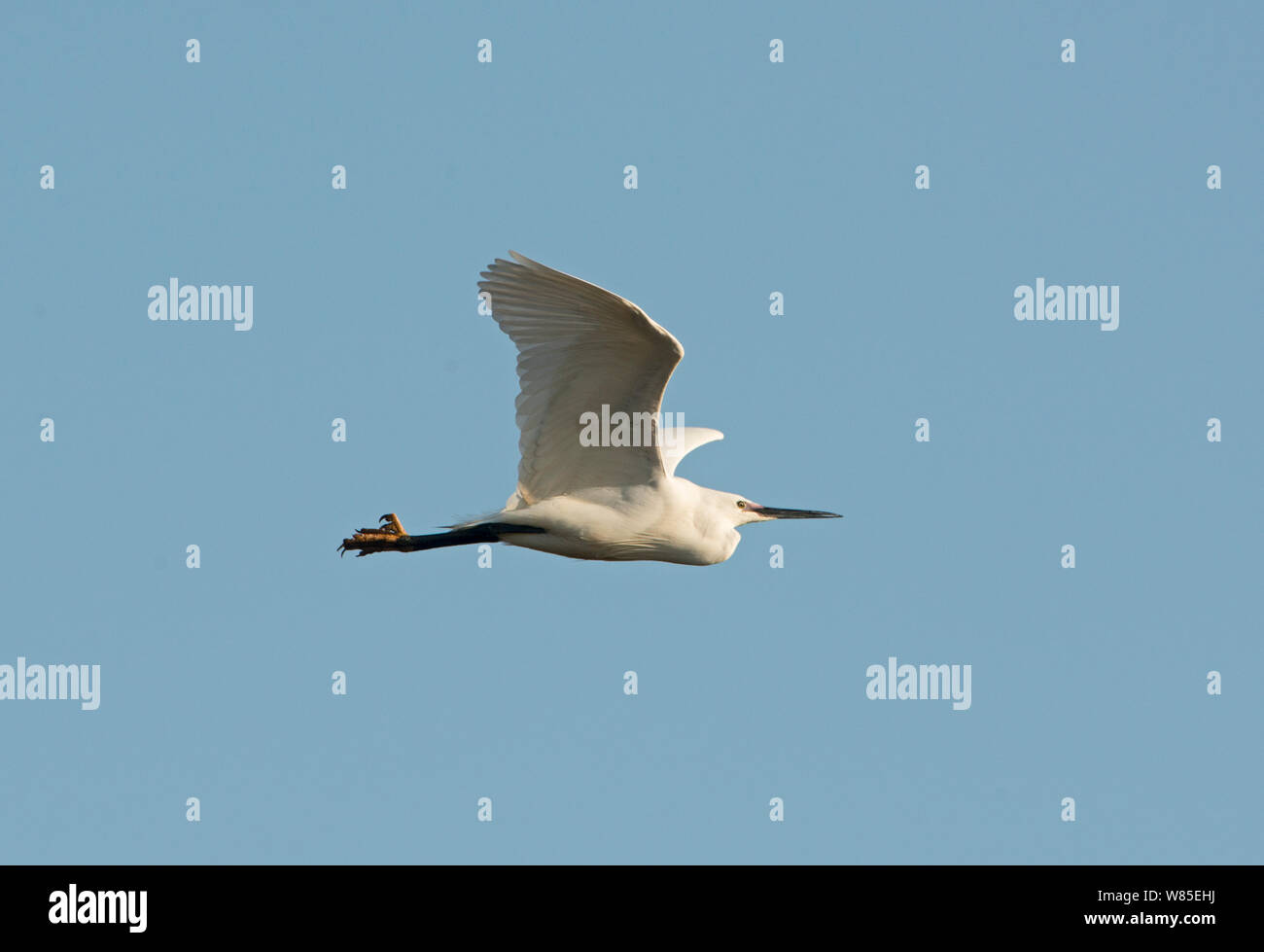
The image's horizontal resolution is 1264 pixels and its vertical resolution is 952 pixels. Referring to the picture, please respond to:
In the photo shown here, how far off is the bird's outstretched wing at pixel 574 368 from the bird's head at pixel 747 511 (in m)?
1.25

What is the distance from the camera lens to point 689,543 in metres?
14.7

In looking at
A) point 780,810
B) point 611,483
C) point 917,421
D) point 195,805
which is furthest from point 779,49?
point 195,805

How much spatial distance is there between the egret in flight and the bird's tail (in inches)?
0.5

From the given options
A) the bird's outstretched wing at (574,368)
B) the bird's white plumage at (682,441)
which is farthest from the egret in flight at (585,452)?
the bird's white plumage at (682,441)

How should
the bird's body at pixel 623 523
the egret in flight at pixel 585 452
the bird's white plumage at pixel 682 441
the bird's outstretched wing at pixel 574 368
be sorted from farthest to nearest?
the bird's white plumage at pixel 682 441 → the bird's body at pixel 623 523 → the egret in flight at pixel 585 452 → the bird's outstretched wing at pixel 574 368

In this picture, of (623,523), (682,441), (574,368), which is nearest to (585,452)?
(623,523)

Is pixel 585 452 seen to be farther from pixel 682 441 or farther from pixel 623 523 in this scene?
pixel 682 441

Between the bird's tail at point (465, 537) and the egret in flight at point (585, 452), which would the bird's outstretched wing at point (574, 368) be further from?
the bird's tail at point (465, 537)

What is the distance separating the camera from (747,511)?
1589 cm

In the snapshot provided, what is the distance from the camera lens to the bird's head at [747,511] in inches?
602

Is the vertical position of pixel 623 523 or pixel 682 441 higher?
pixel 682 441

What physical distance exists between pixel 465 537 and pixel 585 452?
4.84ft

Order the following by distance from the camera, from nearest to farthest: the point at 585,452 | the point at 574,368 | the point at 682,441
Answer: the point at 574,368
the point at 585,452
the point at 682,441

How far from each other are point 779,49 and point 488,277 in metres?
6.89
